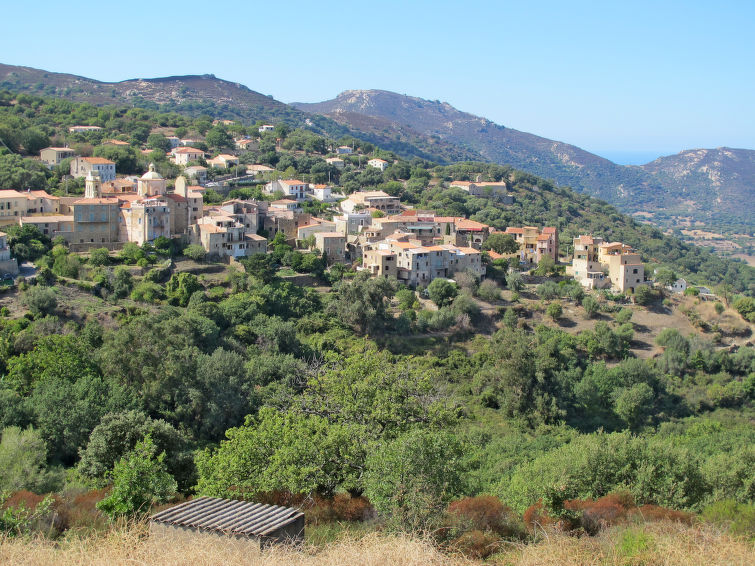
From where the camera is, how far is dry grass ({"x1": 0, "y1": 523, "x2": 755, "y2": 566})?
9578 mm

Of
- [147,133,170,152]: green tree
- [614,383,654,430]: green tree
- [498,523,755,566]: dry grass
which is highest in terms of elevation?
[147,133,170,152]: green tree

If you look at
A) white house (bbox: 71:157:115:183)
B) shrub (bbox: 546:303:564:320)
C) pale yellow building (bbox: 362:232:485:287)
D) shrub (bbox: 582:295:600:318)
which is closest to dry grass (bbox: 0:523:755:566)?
shrub (bbox: 546:303:564:320)

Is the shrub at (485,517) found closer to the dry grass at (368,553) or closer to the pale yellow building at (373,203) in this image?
the dry grass at (368,553)

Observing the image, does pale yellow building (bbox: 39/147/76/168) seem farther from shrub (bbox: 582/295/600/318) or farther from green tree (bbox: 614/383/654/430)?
green tree (bbox: 614/383/654/430)

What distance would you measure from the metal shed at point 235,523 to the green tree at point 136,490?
151 cm

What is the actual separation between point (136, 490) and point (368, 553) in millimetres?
5180

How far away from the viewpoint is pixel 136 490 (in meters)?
13.2

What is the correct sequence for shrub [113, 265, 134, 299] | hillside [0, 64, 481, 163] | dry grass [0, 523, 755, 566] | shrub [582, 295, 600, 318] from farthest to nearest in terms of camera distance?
hillside [0, 64, 481, 163], shrub [582, 295, 600, 318], shrub [113, 265, 134, 299], dry grass [0, 523, 755, 566]

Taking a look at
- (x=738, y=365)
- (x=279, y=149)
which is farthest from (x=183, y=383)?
(x=279, y=149)

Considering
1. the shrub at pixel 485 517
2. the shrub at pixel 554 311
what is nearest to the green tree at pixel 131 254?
the shrub at pixel 554 311

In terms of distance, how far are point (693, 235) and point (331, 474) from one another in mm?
128452

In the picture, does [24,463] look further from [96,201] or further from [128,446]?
[96,201]

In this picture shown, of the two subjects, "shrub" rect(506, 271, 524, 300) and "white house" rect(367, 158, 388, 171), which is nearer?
"shrub" rect(506, 271, 524, 300)

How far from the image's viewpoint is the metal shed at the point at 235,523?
10297mm
